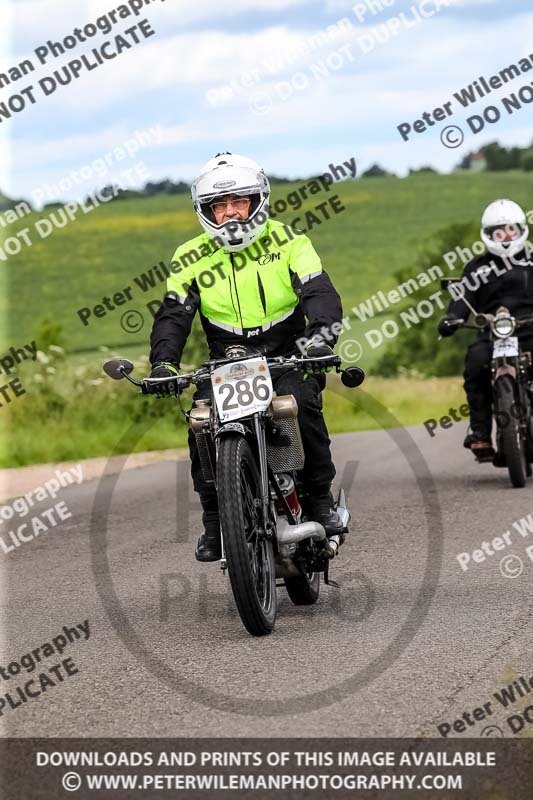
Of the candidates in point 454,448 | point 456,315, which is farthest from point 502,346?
point 454,448

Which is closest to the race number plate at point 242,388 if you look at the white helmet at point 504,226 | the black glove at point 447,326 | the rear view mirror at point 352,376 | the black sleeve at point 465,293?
the rear view mirror at point 352,376

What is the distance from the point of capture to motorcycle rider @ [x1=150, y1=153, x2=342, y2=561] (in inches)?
277

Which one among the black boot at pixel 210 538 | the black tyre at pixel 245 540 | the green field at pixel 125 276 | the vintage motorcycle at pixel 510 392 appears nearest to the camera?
the black tyre at pixel 245 540

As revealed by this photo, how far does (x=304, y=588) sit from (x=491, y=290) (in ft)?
19.4

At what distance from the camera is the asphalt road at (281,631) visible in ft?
17.3

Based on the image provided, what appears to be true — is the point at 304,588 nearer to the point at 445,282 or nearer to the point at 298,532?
the point at 298,532

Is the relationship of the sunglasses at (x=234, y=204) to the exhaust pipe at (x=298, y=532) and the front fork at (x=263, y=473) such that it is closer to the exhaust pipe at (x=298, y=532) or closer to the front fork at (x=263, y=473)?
the front fork at (x=263, y=473)

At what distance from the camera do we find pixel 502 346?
1192 cm

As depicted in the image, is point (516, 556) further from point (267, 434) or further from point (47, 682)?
point (47, 682)

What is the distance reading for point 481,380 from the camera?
1224cm

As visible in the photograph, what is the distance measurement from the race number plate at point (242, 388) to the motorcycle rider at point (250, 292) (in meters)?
0.38

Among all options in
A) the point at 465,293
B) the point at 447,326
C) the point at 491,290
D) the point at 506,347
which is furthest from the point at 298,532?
the point at 491,290

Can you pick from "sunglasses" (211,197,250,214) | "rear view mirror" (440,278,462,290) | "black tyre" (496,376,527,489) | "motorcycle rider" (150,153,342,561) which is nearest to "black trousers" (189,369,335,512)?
"motorcycle rider" (150,153,342,561)

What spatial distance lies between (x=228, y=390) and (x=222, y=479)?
550 mm
